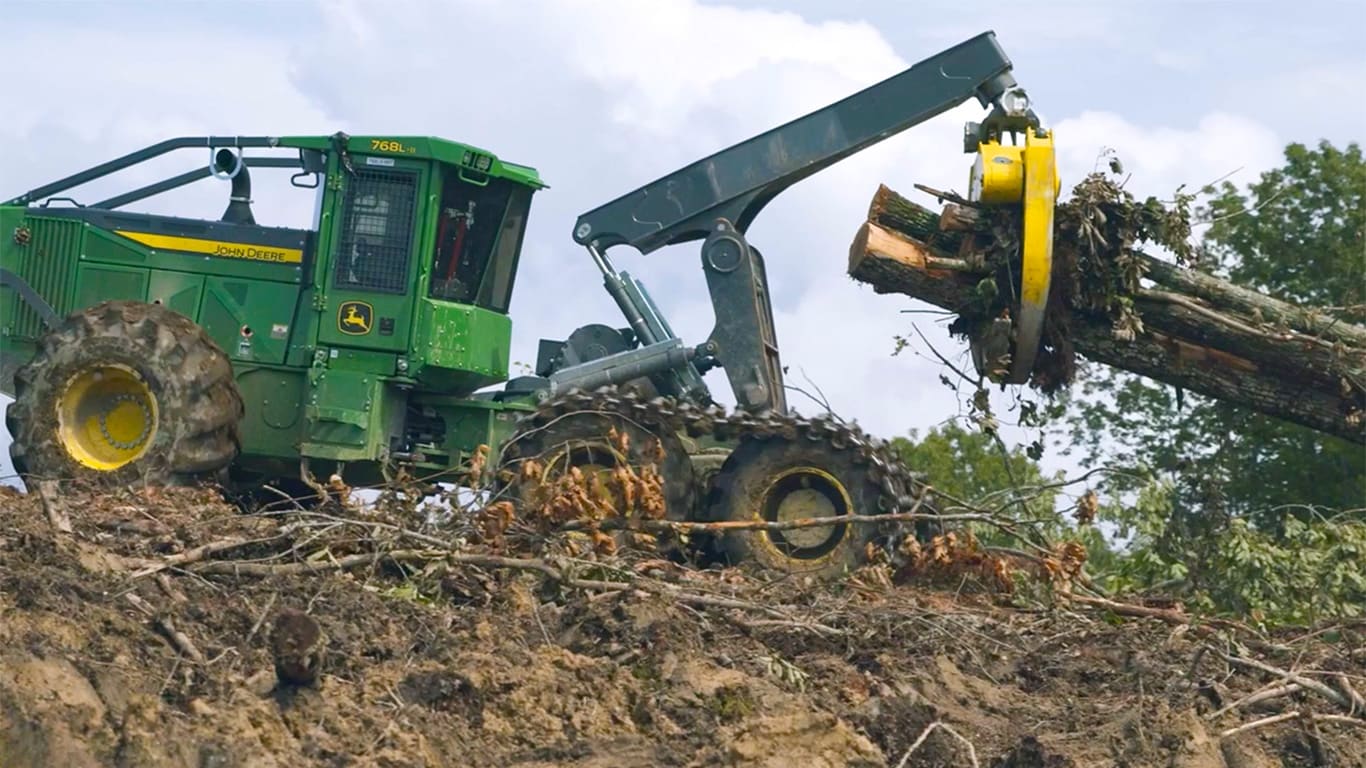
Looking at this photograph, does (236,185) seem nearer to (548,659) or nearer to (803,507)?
(803,507)

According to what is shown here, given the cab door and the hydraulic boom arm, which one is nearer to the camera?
the hydraulic boom arm

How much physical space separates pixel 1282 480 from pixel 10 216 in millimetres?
16399

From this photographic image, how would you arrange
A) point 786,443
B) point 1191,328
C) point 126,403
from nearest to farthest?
point 1191,328
point 786,443
point 126,403

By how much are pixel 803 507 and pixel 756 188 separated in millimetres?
2010

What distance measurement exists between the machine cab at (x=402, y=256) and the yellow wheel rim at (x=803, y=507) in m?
2.10

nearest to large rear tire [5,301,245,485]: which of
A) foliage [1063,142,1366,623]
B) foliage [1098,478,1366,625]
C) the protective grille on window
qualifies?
the protective grille on window

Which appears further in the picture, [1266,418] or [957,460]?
[957,460]

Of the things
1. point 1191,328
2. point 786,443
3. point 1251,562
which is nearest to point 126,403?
point 786,443

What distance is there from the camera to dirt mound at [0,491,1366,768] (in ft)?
22.2

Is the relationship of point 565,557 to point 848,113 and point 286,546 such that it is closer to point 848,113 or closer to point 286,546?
point 286,546

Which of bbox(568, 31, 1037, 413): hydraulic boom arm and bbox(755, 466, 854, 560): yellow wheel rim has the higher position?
bbox(568, 31, 1037, 413): hydraulic boom arm

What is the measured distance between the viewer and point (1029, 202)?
10.3m

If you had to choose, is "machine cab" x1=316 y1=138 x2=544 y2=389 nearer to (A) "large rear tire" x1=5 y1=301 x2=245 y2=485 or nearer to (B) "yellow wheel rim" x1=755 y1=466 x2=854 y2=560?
(A) "large rear tire" x1=5 y1=301 x2=245 y2=485

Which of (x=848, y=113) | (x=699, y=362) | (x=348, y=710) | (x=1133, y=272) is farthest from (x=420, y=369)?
(x=348, y=710)
